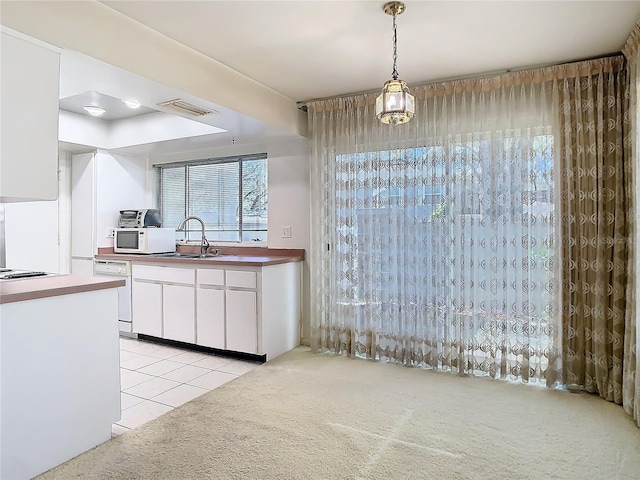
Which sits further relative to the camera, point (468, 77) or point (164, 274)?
point (164, 274)

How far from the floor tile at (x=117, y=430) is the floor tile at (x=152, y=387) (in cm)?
44

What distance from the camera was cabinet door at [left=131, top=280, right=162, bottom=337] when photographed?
4.27 meters

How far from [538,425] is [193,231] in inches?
163

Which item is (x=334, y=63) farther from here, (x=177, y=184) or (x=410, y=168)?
(x=177, y=184)

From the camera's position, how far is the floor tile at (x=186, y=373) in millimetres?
3332

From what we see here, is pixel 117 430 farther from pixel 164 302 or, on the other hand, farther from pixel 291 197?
pixel 291 197

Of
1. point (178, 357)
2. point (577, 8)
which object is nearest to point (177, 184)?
point (178, 357)

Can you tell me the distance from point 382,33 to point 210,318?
2.84 meters

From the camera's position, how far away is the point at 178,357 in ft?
12.7

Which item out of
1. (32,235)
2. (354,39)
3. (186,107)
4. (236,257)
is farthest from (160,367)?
(354,39)

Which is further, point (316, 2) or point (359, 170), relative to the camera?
point (359, 170)

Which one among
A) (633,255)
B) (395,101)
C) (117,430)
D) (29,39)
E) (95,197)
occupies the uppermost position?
(29,39)

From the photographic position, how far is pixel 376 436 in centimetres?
238

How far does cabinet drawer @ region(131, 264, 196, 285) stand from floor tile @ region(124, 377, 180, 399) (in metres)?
1.02
